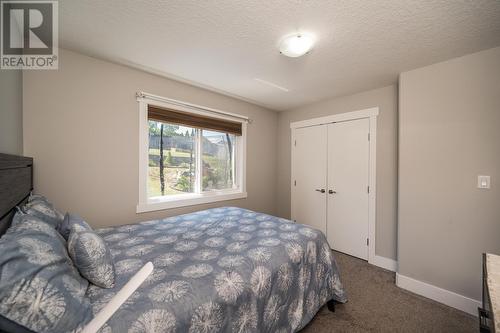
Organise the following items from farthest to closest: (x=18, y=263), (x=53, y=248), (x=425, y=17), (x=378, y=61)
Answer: (x=378, y=61) → (x=425, y=17) → (x=53, y=248) → (x=18, y=263)

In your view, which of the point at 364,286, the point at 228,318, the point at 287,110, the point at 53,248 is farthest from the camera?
the point at 287,110

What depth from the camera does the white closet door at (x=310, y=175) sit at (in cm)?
328

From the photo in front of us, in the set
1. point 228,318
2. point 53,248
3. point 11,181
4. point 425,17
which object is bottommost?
point 228,318

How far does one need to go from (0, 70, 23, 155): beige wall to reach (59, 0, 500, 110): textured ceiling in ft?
1.79

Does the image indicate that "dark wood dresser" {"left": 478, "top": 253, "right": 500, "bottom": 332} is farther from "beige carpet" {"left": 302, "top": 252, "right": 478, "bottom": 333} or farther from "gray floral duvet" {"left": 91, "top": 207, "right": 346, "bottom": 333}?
"gray floral duvet" {"left": 91, "top": 207, "right": 346, "bottom": 333}

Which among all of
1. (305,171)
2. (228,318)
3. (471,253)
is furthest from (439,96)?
(228,318)

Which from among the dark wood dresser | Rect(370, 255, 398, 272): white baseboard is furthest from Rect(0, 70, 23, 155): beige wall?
Rect(370, 255, 398, 272): white baseboard

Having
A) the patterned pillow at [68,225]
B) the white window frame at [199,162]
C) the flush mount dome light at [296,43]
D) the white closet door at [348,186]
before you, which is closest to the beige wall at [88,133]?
the white window frame at [199,162]

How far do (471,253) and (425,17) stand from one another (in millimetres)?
2098

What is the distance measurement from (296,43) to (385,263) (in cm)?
284

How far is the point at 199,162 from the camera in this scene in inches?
117

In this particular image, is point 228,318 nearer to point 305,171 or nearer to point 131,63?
point 131,63

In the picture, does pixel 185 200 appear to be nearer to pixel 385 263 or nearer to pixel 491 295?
pixel 491 295

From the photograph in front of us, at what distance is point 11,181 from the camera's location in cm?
113
